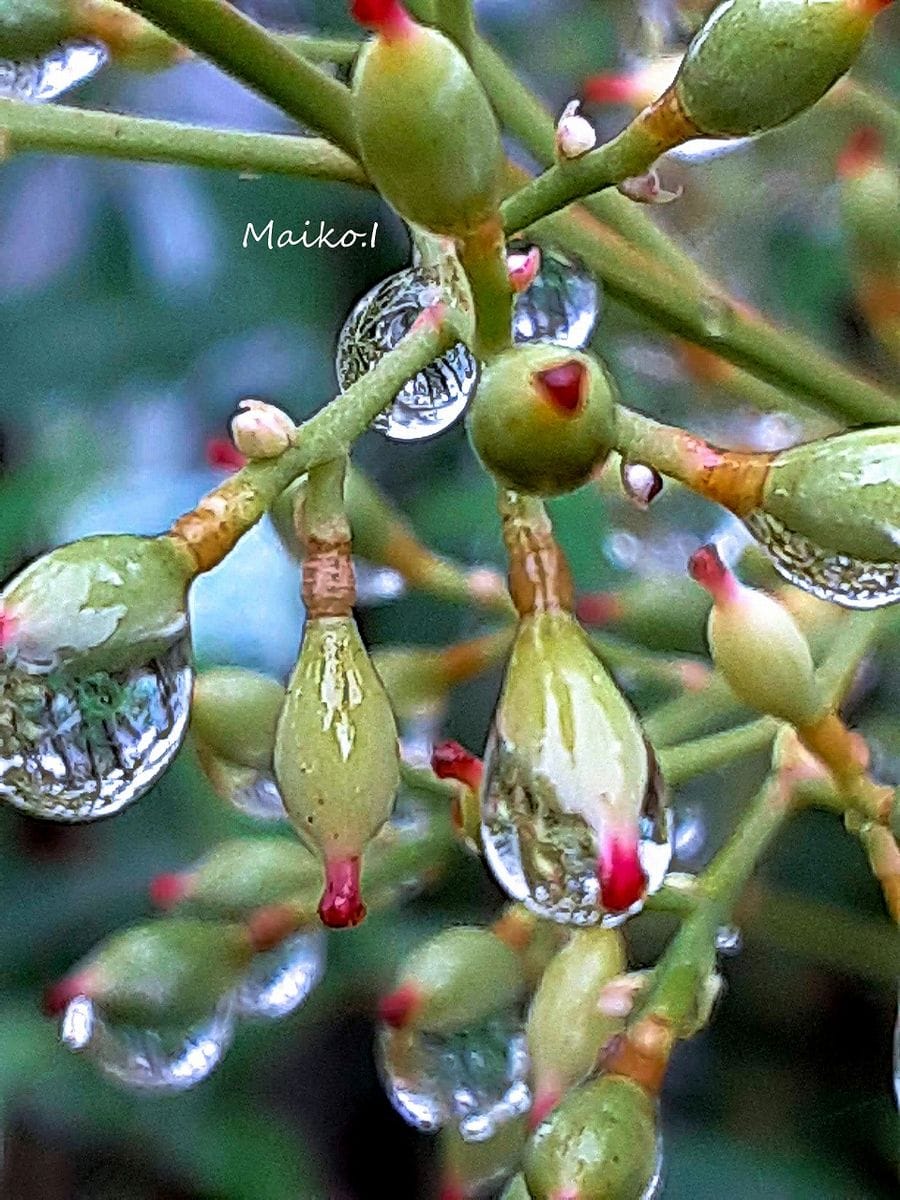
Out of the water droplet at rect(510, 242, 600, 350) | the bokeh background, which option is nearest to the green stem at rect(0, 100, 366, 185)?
the water droplet at rect(510, 242, 600, 350)

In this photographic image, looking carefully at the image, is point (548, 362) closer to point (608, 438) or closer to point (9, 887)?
point (608, 438)

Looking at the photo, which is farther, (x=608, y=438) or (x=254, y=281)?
(x=254, y=281)

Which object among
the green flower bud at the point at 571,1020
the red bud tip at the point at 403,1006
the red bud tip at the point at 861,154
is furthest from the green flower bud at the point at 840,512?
the red bud tip at the point at 861,154

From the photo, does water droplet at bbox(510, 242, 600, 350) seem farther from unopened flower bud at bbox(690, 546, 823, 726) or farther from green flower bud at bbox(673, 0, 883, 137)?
green flower bud at bbox(673, 0, 883, 137)

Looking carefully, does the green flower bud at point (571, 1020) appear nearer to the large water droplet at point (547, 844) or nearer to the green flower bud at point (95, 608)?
the large water droplet at point (547, 844)

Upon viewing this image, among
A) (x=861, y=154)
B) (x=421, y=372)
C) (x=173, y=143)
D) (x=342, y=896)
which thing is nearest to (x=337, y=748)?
(x=342, y=896)

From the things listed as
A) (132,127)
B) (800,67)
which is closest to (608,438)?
(800,67)

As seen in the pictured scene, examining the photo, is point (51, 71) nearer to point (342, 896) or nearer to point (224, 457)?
point (224, 457)

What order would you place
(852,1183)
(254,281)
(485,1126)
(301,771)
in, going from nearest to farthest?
(301,771), (485,1126), (852,1183), (254,281)
